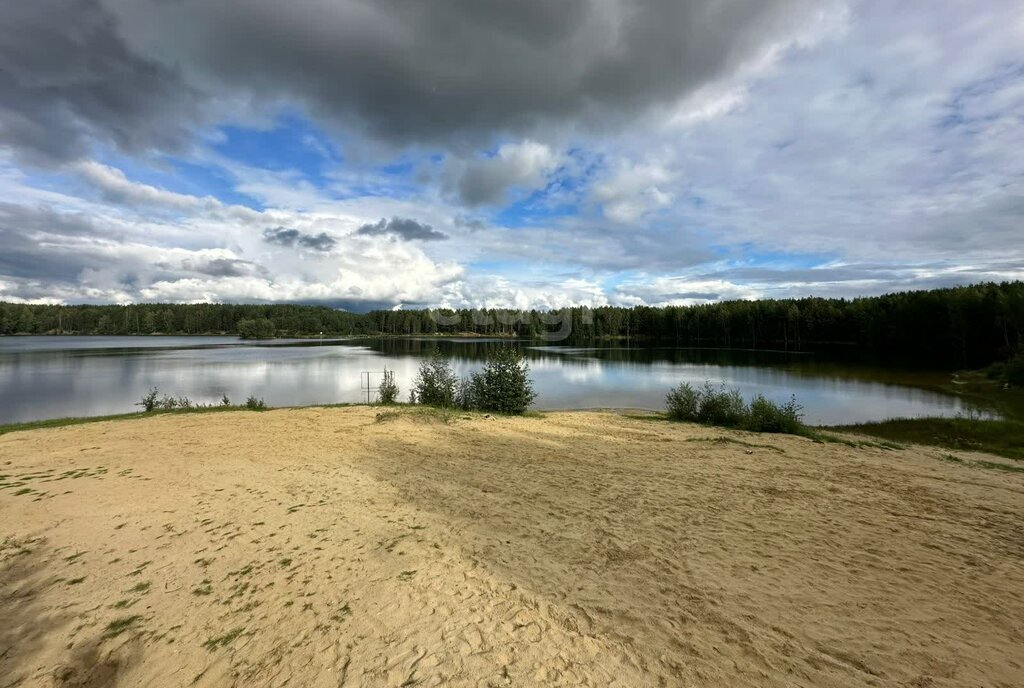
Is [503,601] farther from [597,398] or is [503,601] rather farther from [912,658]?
[597,398]

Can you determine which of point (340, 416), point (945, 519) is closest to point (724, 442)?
point (945, 519)

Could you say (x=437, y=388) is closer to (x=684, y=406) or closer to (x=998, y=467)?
(x=684, y=406)

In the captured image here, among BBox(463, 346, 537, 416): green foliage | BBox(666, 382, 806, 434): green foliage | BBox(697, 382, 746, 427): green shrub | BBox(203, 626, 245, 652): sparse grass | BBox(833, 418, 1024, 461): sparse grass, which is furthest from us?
BBox(463, 346, 537, 416): green foliage

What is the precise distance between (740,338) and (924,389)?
74394 mm

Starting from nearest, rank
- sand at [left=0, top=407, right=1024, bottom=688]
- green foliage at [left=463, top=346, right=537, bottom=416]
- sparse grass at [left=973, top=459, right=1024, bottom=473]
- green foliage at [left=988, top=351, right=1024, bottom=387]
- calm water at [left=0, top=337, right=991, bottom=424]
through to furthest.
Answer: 1. sand at [left=0, top=407, right=1024, bottom=688]
2. sparse grass at [left=973, top=459, right=1024, bottom=473]
3. green foliage at [left=463, top=346, right=537, bottom=416]
4. calm water at [left=0, top=337, right=991, bottom=424]
5. green foliage at [left=988, top=351, right=1024, bottom=387]

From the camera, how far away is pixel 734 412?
16.4 metres

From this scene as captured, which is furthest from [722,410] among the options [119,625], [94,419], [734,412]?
[94,419]

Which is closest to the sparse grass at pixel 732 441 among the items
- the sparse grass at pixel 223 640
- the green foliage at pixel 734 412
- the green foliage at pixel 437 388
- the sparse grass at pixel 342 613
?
Answer: the green foliage at pixel 734 412

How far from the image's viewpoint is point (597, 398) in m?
28.2

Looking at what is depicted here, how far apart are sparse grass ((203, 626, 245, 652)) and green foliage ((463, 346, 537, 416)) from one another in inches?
552

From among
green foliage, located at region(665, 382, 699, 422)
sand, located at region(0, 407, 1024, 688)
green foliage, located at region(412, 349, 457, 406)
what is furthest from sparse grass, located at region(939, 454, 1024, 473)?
green foliage, located at region(412, 349, 457, 406)

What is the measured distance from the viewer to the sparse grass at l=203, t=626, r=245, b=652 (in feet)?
13.5

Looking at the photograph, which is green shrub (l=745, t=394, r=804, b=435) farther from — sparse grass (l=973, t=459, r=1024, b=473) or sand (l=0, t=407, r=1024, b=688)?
sand (l=0, t=407, r=1024, b=688)

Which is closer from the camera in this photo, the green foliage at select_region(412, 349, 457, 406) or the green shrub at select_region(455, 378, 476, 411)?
the green foliage at select_region(412, 349, 457, 406)
